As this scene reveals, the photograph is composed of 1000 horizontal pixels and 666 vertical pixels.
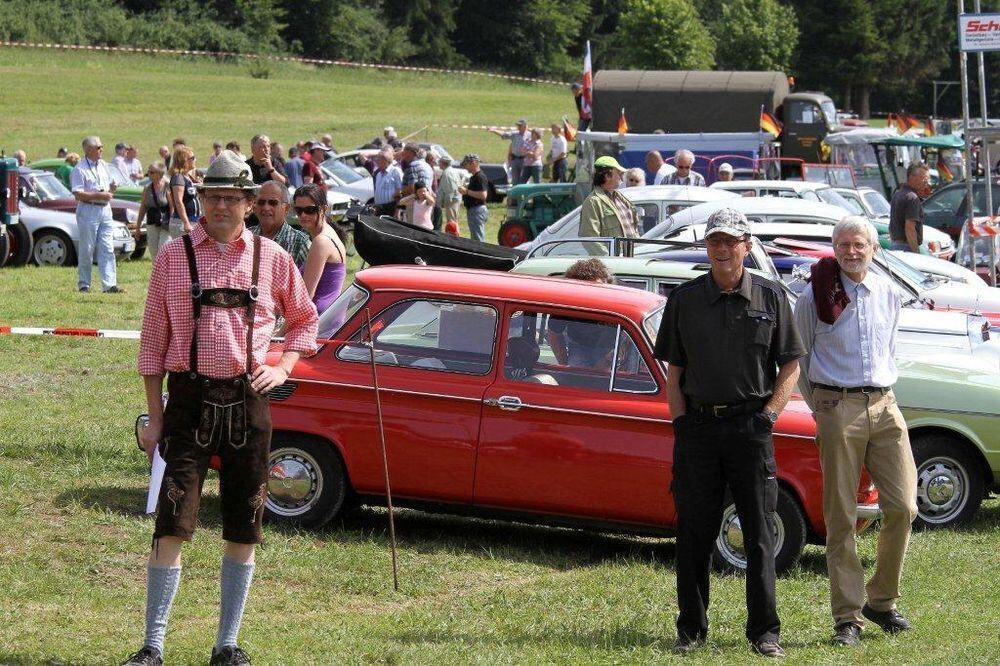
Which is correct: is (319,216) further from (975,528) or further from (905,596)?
(975,528)

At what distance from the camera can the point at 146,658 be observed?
538cm

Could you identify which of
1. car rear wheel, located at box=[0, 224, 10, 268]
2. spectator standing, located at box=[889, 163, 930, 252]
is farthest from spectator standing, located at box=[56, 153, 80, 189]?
spectator standing, located at box=[889, 163, 930, 252]

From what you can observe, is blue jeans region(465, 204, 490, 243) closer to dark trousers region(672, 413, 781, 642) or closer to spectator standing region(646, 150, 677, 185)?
spectator standing region(646, 150, 677, 185)

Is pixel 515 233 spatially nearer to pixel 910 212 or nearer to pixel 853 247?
pixel 910 212

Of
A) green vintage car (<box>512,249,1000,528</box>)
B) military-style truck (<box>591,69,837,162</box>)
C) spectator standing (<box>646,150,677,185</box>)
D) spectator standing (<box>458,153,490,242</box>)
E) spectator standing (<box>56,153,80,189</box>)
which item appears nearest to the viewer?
green vintage car (<box>512,249,1000,528</box>)

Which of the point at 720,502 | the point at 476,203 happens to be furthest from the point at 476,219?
the point at 720,502

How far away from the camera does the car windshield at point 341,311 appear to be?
8156 millimetres

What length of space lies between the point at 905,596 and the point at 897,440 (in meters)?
1.38

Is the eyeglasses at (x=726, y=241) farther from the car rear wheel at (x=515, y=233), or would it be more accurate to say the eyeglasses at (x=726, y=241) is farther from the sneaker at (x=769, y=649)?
the car rear wheel at (x=515, y=233)

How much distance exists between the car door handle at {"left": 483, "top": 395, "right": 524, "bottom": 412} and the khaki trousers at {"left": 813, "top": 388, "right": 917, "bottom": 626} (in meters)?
1.88

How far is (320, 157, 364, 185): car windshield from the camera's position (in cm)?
3206

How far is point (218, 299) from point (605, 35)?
106037mm

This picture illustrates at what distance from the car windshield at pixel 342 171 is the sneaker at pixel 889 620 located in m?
26.0

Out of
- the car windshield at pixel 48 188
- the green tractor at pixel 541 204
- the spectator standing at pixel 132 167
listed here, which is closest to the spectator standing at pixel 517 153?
the green tractor at pixel 541 204
